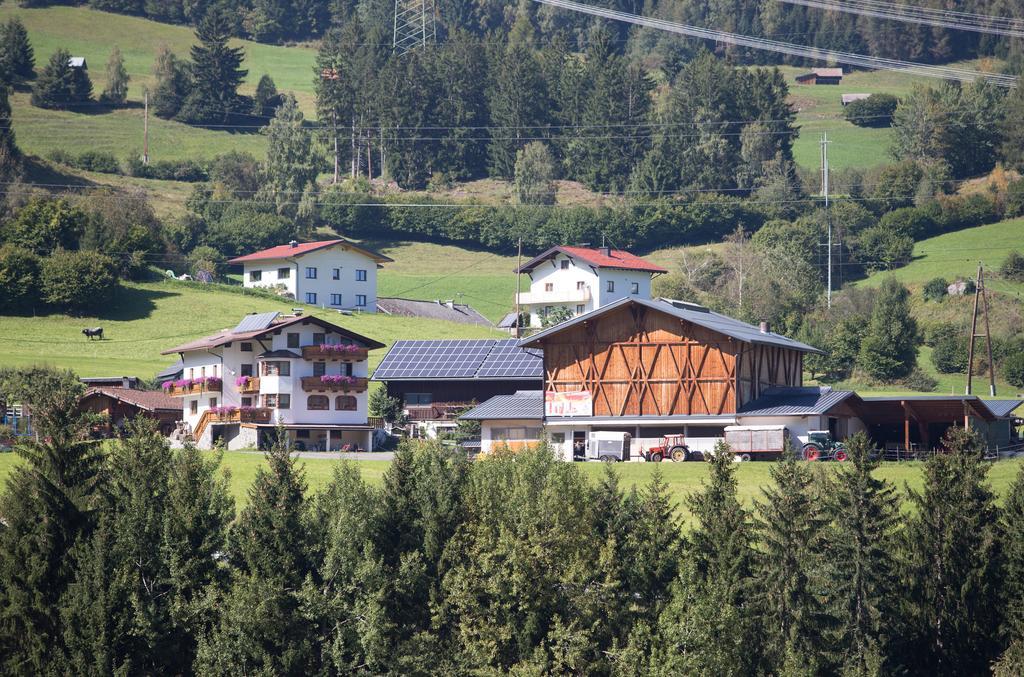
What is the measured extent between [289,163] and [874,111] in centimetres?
7339

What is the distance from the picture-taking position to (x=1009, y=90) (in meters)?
173

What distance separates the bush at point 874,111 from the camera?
7288 inches

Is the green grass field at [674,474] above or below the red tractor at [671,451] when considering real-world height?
below

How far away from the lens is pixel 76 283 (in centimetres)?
10612

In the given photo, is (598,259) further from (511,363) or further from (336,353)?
(336,353)

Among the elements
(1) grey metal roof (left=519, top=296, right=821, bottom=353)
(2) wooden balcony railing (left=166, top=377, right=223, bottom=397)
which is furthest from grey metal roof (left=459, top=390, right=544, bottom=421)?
(2) wooden balcony railing (left=166, top=377, right=223, bottom=397)

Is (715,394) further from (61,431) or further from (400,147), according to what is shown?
(400,147)

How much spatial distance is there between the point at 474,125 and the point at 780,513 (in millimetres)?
139960

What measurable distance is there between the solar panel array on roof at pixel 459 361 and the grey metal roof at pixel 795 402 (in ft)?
52.6

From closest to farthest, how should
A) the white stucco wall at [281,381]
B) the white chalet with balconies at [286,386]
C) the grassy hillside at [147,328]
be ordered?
1. the white chalet with balconies at [286,386]
2. the white stucco wall at [281,381]
3. the grassy hillside at [147,328]

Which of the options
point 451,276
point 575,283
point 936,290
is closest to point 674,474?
point 575,283

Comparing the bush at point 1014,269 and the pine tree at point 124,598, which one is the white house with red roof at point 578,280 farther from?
the pine tree at point 124,598

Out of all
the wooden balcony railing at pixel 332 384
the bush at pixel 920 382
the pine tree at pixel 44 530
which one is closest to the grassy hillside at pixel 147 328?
the wooden balcony railing at pixel 332 384

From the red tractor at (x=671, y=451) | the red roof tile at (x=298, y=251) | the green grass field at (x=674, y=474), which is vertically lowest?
the green grass field at (x=674, y=474)
